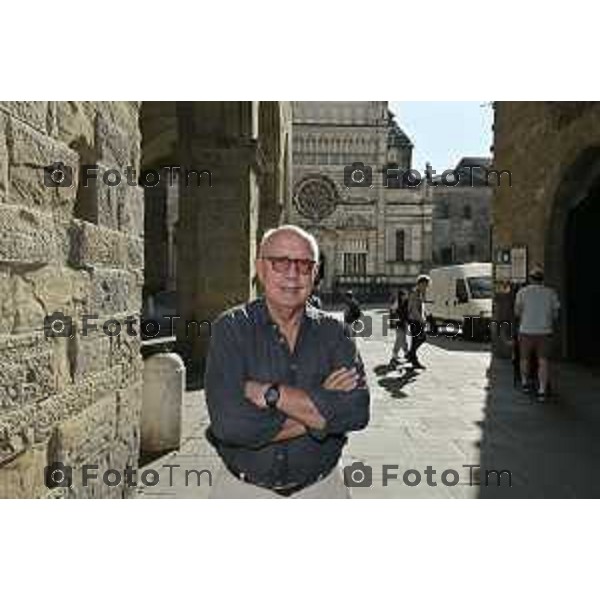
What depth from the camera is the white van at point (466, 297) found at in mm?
19906

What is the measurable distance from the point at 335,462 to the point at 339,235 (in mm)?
49778

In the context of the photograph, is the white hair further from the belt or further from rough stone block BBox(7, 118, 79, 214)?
rough stone block BBox(7, 118, 79, 214)

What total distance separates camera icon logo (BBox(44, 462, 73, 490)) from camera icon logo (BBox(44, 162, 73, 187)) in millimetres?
1146

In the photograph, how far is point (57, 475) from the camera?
3336mm

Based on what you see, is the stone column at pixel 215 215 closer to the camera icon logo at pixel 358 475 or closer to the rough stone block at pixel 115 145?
the camera icon logo at pixel 358 475

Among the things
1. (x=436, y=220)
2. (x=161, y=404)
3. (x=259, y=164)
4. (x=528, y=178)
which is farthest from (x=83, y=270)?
(x=436, y=220)

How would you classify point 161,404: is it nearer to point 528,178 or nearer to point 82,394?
point 82,394

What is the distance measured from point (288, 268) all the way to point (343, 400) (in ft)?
1.55

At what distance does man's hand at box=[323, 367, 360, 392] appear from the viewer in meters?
2.67

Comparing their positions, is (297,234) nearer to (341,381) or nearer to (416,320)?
(341,381)

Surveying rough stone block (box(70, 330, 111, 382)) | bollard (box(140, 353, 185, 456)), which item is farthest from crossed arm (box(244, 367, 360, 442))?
bollard (box(140, 353, 185, 456))

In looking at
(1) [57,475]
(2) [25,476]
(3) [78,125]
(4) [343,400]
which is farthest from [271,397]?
(3) [78,125]

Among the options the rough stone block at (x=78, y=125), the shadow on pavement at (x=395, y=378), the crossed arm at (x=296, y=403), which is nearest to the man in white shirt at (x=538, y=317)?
the shadow on pavement at (x=395, y=378)

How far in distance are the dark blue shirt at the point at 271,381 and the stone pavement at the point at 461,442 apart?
237cm
